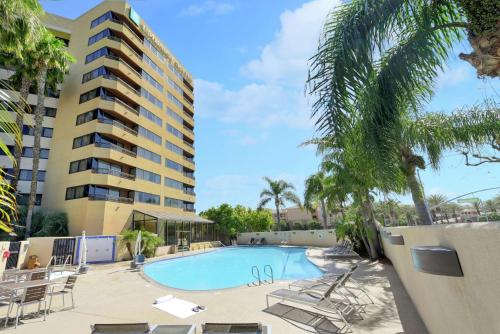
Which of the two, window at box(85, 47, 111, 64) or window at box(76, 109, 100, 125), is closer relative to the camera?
window at box(76, 109, 100, 125)

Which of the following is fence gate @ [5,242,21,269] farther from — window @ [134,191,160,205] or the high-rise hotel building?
window @ [134,191,160,205]

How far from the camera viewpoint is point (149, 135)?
3000 centimetres

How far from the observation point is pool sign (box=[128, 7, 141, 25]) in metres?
29.3

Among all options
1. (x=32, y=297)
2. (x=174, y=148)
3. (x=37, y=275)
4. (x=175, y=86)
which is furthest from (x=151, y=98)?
(x=32, y=297)

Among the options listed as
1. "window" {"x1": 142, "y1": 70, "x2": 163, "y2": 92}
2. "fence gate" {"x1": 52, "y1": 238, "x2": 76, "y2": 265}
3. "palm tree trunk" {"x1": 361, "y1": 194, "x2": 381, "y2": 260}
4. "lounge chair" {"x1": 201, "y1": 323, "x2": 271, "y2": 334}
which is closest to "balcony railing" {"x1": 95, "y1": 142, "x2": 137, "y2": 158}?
"fence gate" {"x1": 52, "y1": 238, "x2": 76, "y2": 265}

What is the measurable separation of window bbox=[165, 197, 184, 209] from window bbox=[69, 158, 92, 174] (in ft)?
34.1

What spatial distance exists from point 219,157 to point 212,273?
20066mm

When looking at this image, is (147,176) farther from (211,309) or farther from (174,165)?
(211,309)

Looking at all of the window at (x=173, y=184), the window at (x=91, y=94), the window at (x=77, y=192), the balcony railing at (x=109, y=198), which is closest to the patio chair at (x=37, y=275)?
the balcony railing at (x=109, y=198)

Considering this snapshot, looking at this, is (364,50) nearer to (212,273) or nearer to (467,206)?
(467,206)

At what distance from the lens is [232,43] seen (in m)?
12.5

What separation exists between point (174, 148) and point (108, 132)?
11.5m

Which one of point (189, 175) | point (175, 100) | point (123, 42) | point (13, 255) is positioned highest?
point (123, 42)

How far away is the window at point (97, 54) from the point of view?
2669cm
